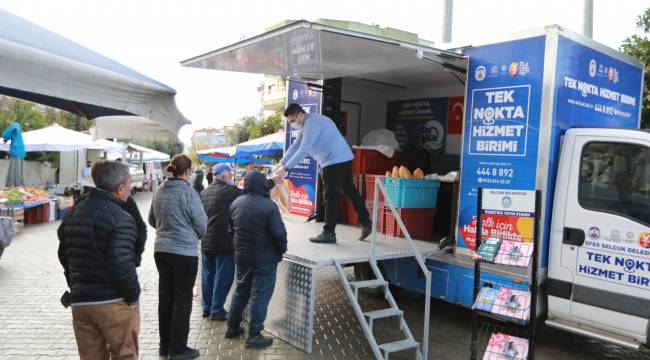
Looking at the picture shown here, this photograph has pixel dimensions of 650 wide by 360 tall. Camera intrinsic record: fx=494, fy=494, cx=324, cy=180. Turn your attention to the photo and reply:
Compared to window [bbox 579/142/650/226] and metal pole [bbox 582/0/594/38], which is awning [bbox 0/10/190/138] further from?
metal pole [bbox 582/0/594/38]

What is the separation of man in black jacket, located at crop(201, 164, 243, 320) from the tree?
27.4 ft

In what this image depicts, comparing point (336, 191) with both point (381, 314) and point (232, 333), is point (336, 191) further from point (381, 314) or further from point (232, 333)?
point (232, 333)

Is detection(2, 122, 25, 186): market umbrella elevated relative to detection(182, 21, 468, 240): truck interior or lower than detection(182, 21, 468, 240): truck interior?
lower

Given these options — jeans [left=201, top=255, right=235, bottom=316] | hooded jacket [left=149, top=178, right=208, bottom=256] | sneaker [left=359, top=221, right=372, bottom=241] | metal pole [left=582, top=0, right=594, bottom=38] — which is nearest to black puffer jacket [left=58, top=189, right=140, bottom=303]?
hooded jacket [left=149, top=178, right=208, bottom=256]

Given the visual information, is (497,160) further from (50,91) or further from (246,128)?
(246,128)

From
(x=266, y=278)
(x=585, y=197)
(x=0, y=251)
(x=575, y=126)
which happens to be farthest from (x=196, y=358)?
(x=0, y=251)

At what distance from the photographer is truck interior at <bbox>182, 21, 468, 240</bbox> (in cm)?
485

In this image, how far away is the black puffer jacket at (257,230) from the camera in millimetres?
4578

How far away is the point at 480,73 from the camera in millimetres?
4973

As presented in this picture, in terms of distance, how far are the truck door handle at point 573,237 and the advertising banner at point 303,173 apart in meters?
3.47

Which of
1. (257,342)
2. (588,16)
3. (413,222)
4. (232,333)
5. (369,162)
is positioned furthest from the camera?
(588,16)

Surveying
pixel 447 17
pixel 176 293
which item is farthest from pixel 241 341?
pixel 447 17

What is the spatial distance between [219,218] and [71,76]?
2618mm

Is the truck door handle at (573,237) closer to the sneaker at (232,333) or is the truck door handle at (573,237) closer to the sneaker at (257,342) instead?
the sneaker at (257,342)
